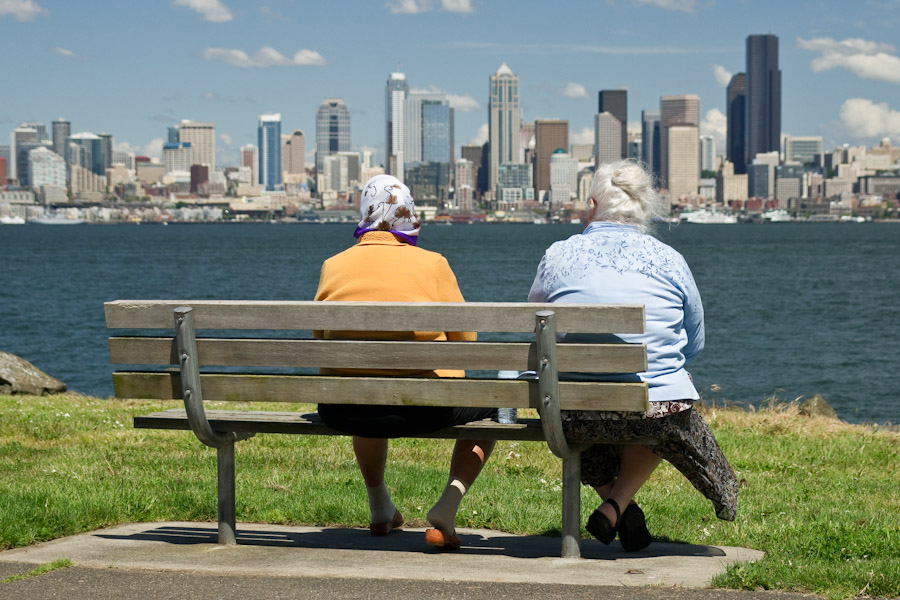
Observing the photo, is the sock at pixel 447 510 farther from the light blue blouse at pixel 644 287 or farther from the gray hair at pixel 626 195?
the gray hair at pixel 626 195

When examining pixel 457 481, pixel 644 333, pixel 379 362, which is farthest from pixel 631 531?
pixel 379 362

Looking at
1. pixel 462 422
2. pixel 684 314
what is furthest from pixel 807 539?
pixel 462 422

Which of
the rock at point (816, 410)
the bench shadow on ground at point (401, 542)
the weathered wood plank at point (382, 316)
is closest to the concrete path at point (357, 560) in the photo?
the bench shadow on ground at point (401, 542)

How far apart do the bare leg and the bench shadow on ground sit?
0.15 metres

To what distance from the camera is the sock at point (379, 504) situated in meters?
5.18

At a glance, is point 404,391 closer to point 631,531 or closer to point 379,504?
point 379,504

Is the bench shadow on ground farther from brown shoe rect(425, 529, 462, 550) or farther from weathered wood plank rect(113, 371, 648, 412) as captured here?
weathered wood plank rect(113, 371, 648, 412)

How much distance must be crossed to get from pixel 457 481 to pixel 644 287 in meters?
1.10

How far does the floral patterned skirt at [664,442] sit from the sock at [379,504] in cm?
89

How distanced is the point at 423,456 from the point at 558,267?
11.5 feet

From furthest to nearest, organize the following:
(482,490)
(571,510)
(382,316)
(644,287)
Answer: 1. (482,490)
2. (644,287)
3. (571,510)
4. (382,316)

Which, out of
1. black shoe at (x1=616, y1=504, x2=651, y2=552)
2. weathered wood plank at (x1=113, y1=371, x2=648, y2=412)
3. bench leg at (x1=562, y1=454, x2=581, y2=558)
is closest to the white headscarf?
weathered wood plank at (x1=113, y1=371, x2=648, y2=412)

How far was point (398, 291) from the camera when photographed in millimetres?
4770

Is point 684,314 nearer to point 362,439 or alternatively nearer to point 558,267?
point 558,267
